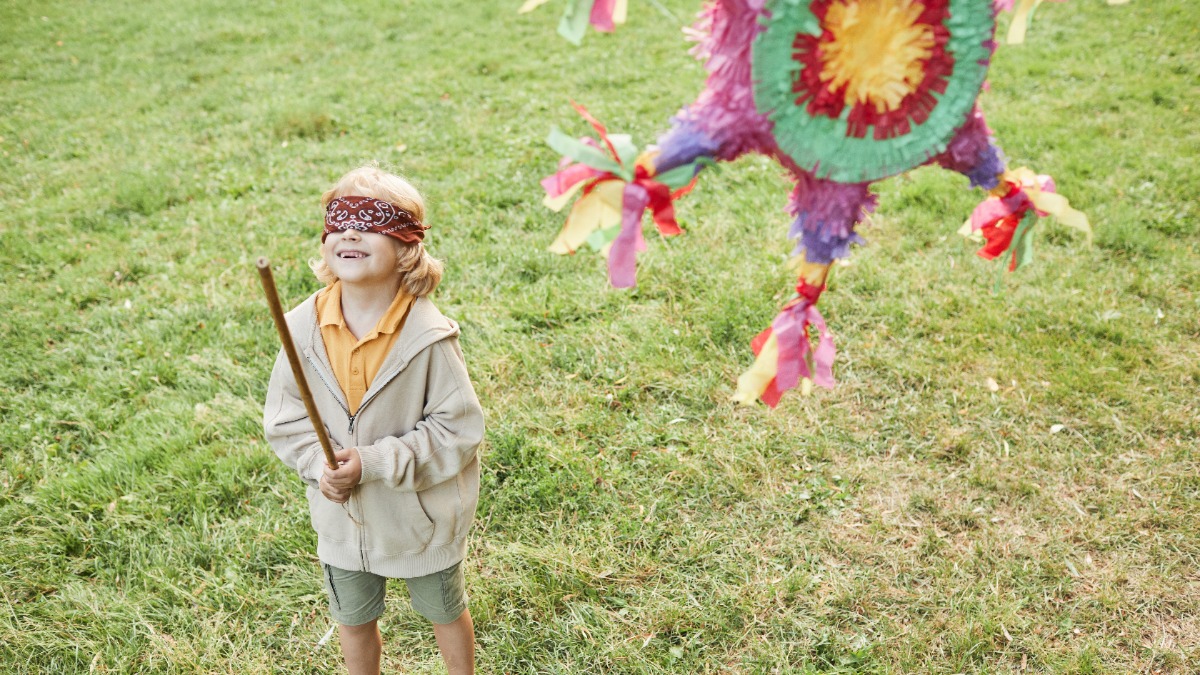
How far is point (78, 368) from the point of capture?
3.35m

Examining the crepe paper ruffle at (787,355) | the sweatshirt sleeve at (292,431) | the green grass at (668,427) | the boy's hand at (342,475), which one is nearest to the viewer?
the crepe paper ruffle at (787,355)

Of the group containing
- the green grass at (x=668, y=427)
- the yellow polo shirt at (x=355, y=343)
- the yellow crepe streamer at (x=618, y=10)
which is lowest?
the green grass at (x=668, y=427)

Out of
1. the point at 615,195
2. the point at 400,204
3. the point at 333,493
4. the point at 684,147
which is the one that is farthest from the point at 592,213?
the point at 333,493

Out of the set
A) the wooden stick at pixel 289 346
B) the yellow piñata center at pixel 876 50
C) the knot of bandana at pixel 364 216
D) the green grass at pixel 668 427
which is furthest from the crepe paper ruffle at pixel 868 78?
the green grass at pixel 668 427

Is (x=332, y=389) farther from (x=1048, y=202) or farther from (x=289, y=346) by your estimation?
(x=1048, y=202)

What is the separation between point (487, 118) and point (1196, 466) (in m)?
4.23

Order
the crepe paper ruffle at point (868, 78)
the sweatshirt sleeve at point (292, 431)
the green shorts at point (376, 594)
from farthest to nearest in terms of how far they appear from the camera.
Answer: the green shorts at point (376, 594)
the sweatshirt sleeve at point (292, 431)
the crepe paper ruffle at point (868, 78)

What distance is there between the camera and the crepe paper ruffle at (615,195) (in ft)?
3.76

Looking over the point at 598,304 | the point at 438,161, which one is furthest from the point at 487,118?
the point at 598,304

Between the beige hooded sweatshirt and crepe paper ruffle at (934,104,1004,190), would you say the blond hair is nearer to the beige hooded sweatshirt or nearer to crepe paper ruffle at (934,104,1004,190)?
the beige hooded sweatshirt

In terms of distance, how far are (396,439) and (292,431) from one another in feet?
0.78

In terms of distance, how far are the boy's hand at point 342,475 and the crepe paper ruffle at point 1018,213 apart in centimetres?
120

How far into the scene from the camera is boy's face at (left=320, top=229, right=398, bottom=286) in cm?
161

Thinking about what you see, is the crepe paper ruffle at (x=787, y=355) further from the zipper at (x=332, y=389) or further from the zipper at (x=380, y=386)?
the zipper at (x=332, y=389)
